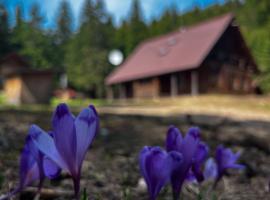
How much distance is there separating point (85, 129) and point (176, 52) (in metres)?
26.9

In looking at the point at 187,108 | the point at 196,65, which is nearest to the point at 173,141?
the point at 187,108

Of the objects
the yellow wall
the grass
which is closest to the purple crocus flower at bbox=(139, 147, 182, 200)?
the grass

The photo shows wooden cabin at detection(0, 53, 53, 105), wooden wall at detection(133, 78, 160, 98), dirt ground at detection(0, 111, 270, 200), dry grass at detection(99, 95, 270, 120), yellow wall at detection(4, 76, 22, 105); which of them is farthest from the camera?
wooden wall at detection(133, 78, 160, 98)

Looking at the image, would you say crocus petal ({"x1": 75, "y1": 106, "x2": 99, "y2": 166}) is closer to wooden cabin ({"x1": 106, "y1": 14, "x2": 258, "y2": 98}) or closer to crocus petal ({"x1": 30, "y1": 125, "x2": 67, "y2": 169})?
crocus petal ({"x1": 30, "y1": 125, "x2": 67, "y2": 169})

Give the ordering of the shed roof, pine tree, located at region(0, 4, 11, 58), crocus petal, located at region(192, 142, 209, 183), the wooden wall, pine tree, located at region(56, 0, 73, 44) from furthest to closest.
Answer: pine tree, located at region(56, 0, 73, 44), pine tree, located at region(0, 4, 11, 58), the wooden wall, the shed roof, crocus petal, located at region(192, 142, 209, 183)

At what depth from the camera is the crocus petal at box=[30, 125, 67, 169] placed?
2.77 feet

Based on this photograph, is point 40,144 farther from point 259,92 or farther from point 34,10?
point 259,92

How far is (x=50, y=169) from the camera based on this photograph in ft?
Answer: 3.11

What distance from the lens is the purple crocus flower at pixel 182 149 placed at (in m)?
0.96

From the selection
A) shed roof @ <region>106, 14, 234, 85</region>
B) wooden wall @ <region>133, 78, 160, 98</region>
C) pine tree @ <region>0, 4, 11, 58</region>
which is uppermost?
pine tree @ <region>0, 4, 11, 58</region>

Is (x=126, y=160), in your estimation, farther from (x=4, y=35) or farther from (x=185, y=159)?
(x=4, y=35)

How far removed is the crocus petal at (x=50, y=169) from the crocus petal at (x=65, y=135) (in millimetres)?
85

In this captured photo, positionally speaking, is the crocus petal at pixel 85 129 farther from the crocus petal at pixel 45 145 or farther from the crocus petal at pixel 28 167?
the crocus petal at pixel 28 167

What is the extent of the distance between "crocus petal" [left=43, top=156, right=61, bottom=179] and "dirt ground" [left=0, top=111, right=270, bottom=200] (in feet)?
0.49
